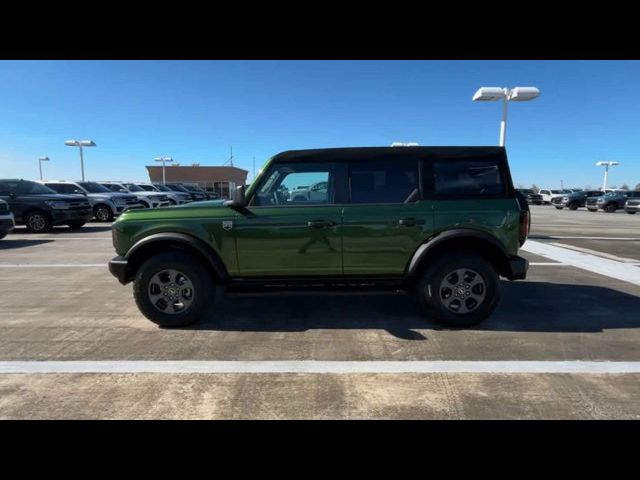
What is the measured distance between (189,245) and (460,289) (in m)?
3.00

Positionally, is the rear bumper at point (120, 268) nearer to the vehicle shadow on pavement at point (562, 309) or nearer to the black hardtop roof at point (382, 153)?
the black hardtop roof at point (382, 153)

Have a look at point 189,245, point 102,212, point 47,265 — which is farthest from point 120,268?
point 102,212

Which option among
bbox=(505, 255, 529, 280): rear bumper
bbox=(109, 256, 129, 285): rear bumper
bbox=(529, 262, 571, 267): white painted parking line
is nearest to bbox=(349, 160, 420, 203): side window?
bbox=(505, 255, 529, 280): rear bumper

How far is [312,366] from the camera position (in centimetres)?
307

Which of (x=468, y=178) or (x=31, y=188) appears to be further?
(x=31, y=188)

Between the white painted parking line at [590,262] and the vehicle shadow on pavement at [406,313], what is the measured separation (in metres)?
1.31

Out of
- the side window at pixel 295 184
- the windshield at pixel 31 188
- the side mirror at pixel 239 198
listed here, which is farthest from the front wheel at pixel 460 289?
the windshield at pixel 31 188

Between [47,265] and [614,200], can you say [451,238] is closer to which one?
[47,265]

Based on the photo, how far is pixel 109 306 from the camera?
4703mm

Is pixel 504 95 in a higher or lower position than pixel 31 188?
higher

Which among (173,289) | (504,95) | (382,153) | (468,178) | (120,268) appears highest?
(504,95)

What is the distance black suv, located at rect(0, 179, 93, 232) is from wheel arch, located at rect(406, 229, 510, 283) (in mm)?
12908
